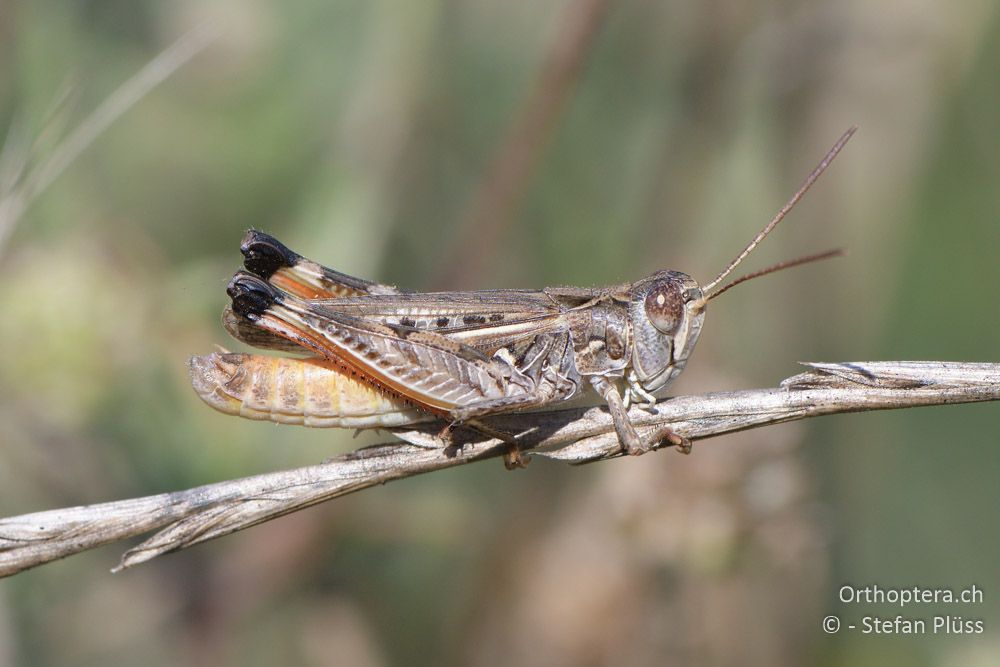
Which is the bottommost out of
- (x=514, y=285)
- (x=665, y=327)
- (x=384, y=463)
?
(x=384, y=463)

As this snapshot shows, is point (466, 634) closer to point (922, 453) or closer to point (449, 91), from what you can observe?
point (922, 453)

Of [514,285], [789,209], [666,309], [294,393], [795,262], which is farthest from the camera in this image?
[514,285]

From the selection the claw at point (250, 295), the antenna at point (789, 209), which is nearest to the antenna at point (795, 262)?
the antenna at point (789, 209)

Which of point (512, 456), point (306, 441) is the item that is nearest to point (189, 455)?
point (306, 441)

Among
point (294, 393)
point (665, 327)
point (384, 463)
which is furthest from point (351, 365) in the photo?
point (665, 327)

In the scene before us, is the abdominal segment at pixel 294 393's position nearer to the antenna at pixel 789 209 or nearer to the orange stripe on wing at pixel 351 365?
the orange stripe on wing at pixel 351 365

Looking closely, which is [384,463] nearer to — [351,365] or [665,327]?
[351,365]
